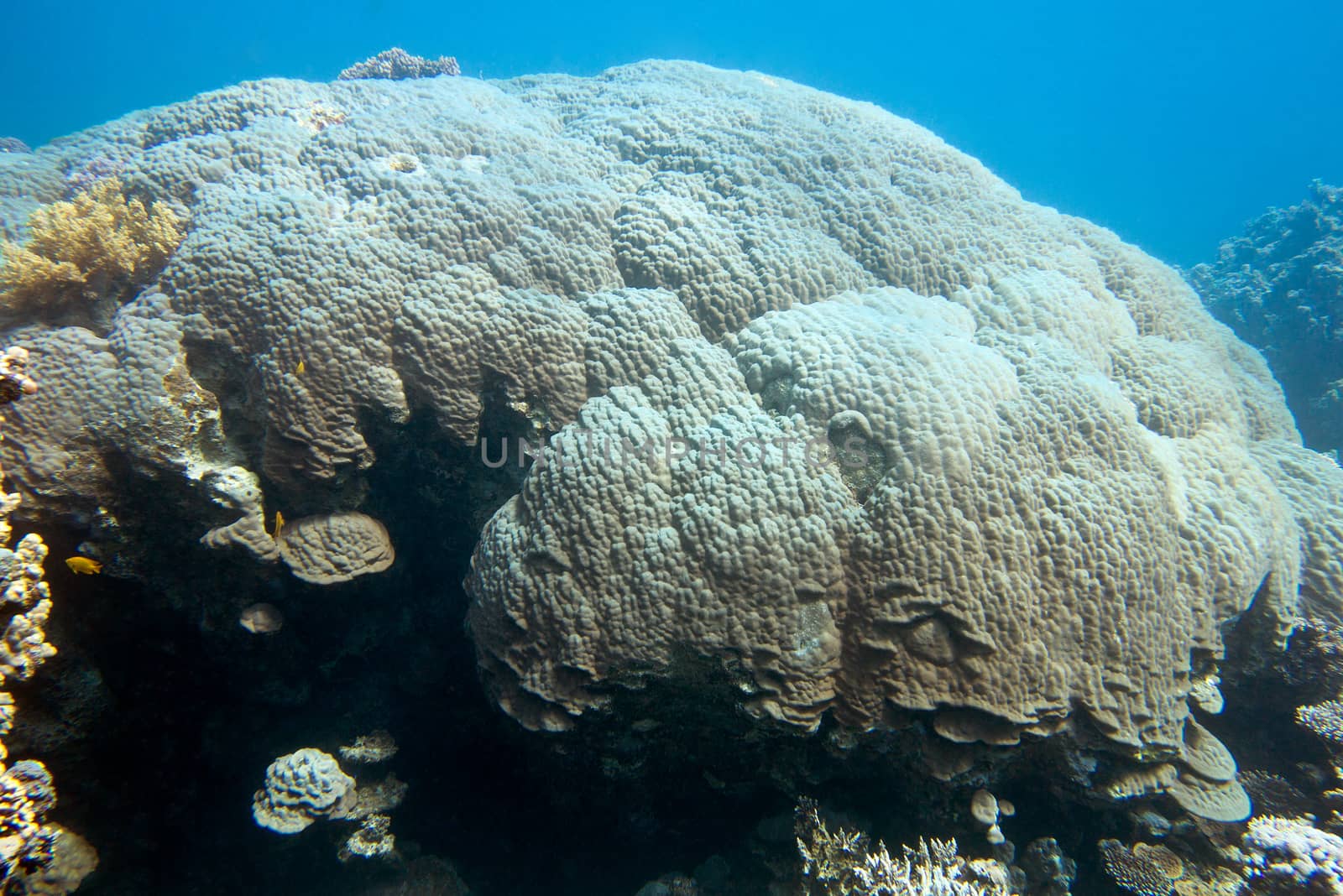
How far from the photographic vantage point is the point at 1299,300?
9.01 meters

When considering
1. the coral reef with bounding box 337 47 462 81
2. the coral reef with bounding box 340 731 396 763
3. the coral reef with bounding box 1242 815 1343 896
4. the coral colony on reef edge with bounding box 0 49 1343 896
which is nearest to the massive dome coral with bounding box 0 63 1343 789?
the coral colony on reef edge with bounding box 0 49 1343 896

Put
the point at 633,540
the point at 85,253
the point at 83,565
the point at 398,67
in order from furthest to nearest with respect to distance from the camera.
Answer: the point at 398,67 < the point at 85,253 < the point at 83,565 < the point at 633,540

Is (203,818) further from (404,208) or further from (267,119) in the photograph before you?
(267,119)

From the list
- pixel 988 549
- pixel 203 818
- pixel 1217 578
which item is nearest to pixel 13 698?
pixel 203 818

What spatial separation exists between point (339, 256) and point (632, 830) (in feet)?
12.5

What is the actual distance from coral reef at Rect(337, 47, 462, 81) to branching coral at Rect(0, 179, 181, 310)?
Answer: 424 cm

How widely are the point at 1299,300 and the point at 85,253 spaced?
47.7 ft

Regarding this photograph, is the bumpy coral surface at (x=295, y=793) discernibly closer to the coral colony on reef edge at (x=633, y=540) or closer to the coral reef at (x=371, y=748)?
the coral colony on reef edge at (x=633, y=540)

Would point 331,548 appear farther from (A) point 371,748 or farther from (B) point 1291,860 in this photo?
(B) point 1291,860

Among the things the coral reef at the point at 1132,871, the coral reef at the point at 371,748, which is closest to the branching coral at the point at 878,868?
the coral reef at the point at 1132,871

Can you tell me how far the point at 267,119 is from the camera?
13.7 ft

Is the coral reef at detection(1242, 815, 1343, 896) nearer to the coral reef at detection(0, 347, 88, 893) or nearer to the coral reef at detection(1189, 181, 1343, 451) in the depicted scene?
the coral reef at detection(0, 347, 88, 893)

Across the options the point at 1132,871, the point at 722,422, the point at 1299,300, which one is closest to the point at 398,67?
the point at 722,422

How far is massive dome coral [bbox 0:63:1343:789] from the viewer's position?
2619 millimetres
